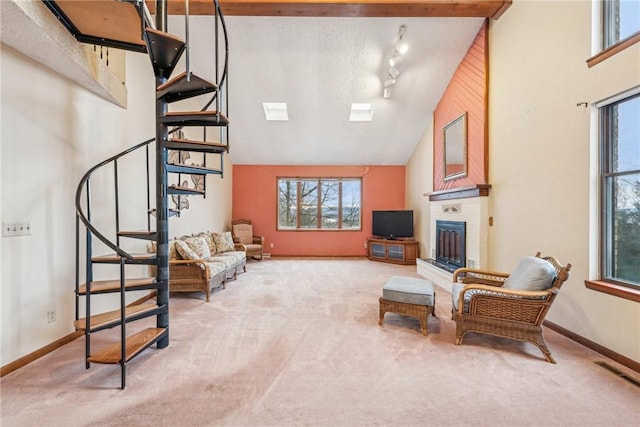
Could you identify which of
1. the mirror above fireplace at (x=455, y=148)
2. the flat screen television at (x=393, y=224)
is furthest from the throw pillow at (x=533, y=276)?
the flat screen television at (x=393, y=224)

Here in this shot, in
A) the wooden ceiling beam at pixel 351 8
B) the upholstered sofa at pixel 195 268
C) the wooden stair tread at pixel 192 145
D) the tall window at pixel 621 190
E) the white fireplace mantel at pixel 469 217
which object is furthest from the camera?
the white fireplace mantel at pixel 469 217

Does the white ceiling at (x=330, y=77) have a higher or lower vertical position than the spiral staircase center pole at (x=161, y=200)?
higher

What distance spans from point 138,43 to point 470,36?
443 cm

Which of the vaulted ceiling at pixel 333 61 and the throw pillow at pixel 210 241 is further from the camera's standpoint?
the throw pillow at pixel 210 241

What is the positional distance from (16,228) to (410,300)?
3.43 meters

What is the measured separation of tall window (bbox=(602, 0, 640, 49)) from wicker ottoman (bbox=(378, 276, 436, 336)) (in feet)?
8.87

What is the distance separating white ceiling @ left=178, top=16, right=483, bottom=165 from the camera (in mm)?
4195

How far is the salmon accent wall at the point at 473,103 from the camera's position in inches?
160

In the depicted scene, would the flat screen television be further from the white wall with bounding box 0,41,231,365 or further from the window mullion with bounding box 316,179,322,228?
the white wall with bounding box 0,41,231,365

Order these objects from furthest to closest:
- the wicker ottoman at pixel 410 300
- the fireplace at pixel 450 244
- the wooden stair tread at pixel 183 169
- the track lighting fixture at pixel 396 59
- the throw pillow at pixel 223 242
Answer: the throw pillow at pixel 223 242 < the fireplace at pixel 450 244 < the track lighting fixture at pixel 396 59 < the wicker ottoman at pixel 410 300 < the wooden stair tread at pixel 183 169

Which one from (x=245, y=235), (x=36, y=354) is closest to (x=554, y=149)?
(x=36, y=354)

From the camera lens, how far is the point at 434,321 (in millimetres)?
3158

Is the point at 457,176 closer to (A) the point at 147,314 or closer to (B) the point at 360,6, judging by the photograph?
(B) the point at 360,6

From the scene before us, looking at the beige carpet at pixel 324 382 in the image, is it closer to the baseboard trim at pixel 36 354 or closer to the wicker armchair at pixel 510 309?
the baseboard trim at pixel 36 354
